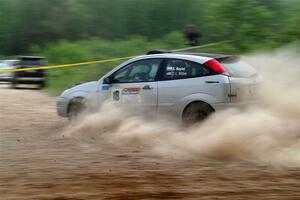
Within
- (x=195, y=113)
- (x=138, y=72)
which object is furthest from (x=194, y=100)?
(x=138, y=72)

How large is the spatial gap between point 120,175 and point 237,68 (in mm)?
3745

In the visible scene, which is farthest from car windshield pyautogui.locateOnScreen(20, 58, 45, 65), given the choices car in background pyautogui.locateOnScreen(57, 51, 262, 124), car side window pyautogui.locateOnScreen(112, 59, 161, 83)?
car side window pyautogui.locateOnScreen(112, 59, 161, 83)

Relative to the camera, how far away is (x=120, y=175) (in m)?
6.66

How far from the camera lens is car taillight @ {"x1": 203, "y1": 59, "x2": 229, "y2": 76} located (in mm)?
9164

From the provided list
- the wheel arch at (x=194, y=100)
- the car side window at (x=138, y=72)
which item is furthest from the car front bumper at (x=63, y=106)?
the wheel arch at (x=194, y=100)

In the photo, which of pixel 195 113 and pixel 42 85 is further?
pixel 42 85

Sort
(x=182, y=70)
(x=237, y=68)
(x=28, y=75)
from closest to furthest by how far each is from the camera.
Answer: (x=237, y=68) < (x=182, y=70) < (x=28, y=75)

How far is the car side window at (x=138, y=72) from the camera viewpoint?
9.88 metres

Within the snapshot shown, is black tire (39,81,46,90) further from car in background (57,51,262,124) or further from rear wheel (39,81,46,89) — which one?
car in background (57,51,262,124)

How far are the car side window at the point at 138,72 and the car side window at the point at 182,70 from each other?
0.72 ft

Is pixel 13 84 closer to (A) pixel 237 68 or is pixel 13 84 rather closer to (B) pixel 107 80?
(B) pixel 107 80

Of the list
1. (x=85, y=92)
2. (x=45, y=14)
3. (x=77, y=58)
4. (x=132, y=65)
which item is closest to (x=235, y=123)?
(x=132, y=65)

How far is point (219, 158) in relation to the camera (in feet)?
25.2

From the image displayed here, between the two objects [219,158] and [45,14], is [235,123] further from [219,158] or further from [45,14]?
[45,14]
